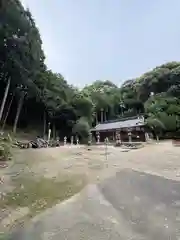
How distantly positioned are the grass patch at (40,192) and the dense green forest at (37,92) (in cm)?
946

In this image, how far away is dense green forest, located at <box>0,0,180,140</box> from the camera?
1694 cm

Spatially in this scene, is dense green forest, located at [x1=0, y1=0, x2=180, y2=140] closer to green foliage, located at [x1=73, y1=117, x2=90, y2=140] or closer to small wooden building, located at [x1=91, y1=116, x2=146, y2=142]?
green foliage, located at [x1=73, y1=117, x2=90, y2=140]

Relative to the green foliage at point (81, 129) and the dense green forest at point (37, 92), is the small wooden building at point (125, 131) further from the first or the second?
the green foliage at point (81, 129)

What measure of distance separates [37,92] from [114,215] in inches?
698

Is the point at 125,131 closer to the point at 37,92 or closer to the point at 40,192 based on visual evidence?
the point at 37,92

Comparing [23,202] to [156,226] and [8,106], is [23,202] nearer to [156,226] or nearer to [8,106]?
[156,226]

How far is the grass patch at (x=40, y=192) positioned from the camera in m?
4.82

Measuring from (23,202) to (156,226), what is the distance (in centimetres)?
→ 252

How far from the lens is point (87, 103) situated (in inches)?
971

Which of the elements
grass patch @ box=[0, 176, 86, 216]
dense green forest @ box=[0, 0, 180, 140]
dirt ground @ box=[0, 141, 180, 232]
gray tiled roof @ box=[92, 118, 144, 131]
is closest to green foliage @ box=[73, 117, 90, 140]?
dense green forest @ box=[0, 0, 180, 140]

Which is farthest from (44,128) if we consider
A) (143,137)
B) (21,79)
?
(143,137)

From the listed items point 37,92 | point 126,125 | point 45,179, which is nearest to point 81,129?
point 126,125

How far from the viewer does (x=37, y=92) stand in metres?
21.0

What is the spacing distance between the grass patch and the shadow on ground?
0.26 m
